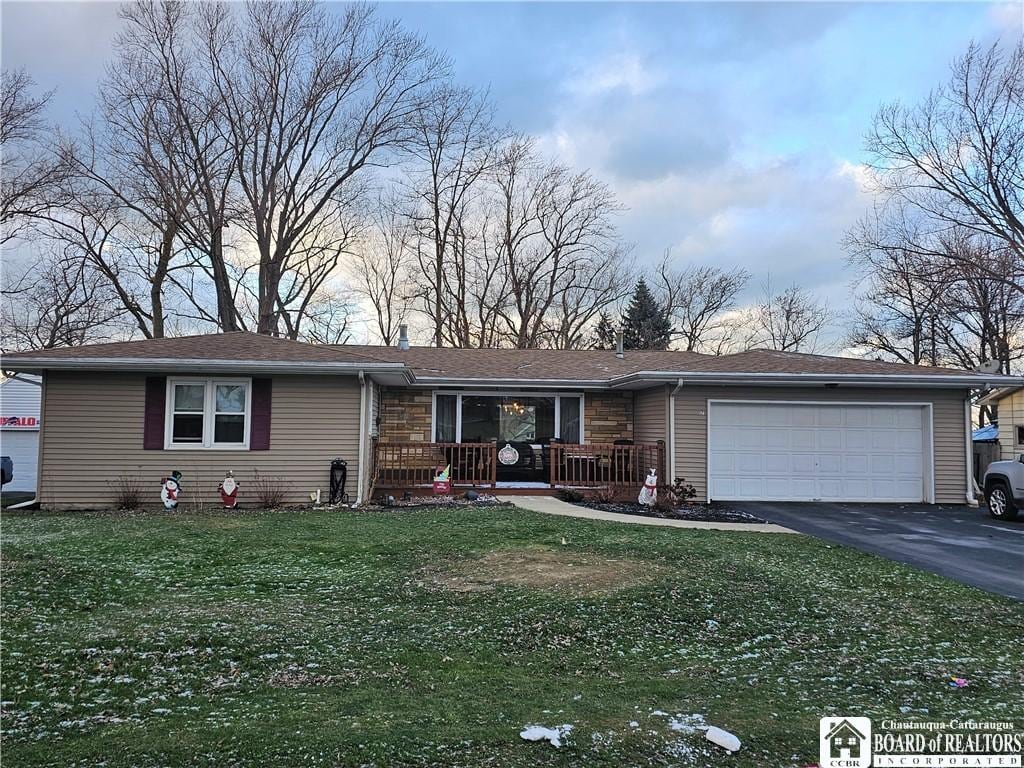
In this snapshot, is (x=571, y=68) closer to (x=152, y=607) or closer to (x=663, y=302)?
(x=152, y=607)

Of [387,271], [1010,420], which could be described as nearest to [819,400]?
[1010,420]

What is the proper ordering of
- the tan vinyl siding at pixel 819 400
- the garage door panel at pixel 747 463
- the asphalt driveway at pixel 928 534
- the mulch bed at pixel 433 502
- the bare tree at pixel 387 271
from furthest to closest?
the bare tree at pixel 387 271
the garage door panel at pixel 747 463
the tan vinyl siding at pixel 819 400
the mulch bed at pixel 433 502
the asphalt driveway at pixel 928 534

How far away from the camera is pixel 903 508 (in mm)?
11602

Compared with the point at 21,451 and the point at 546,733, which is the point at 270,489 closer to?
the point at 546,733

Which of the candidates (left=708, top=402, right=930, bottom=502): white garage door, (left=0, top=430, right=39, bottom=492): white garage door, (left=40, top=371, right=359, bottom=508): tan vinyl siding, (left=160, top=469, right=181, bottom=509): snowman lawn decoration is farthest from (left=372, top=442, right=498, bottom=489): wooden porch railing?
(left=0, top=430, right=39, bottom=492): white garage door

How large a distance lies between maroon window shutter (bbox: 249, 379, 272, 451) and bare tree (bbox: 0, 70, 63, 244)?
12906 mm

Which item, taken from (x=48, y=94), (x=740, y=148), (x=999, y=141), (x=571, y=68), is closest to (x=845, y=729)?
(x=571, y=68)

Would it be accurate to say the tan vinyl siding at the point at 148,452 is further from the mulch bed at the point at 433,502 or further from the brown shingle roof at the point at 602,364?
the brown shingle roof at the point at 602,364

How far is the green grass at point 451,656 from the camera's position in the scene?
2818mm

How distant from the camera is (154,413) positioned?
10.9 meters

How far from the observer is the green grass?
2818 mm

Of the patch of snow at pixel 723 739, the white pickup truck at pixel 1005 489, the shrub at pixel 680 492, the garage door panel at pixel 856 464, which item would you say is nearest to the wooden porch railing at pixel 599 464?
the shrub at pixel 680 492

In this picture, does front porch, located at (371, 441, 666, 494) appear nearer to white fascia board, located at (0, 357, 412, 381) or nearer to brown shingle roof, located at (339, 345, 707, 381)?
brown shingle roof, located at (339, 345, 707, 381)

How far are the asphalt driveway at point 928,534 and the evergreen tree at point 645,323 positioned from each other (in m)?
18.1
